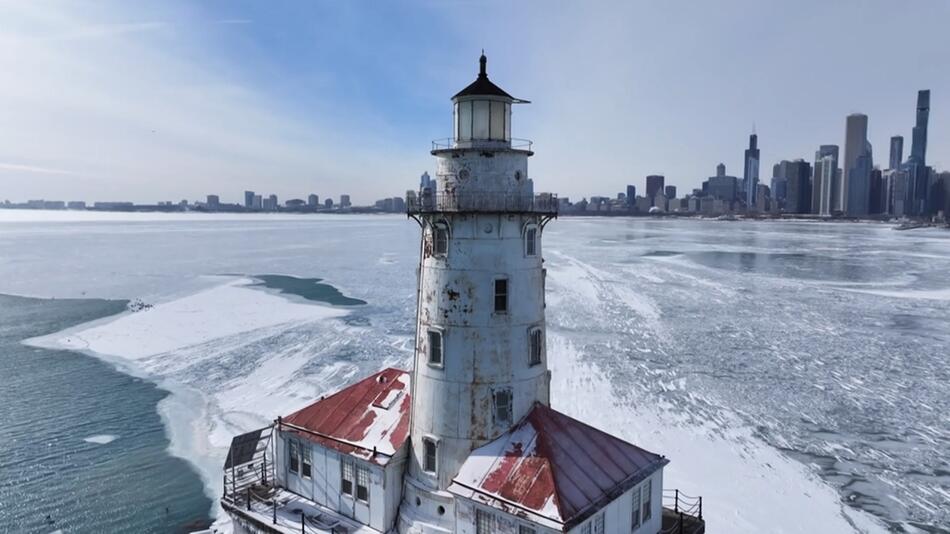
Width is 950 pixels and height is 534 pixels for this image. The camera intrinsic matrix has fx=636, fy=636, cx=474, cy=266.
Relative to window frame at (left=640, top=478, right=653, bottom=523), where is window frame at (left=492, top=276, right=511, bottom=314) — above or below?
above

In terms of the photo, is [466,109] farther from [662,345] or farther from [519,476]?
[662,345]

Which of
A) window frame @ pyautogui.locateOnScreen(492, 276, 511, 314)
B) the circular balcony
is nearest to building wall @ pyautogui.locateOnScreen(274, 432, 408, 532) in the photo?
window frame @ pyautogui.locateOnScreen(492, 276, 511, 314)

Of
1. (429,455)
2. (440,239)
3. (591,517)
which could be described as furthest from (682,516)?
(440,239)

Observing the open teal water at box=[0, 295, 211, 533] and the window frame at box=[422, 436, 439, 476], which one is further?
the open teal water at box=[0, 295, 211, 533]

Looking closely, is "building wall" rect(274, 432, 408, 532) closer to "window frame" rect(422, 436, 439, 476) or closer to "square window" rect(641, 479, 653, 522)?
"window frame" rect(422, 436, 439, 476)

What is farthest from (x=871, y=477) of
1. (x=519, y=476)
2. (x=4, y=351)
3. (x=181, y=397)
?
(x=4, y=351)

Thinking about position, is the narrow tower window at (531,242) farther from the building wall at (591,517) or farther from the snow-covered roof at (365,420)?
the building wall at (591,517)
